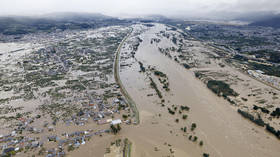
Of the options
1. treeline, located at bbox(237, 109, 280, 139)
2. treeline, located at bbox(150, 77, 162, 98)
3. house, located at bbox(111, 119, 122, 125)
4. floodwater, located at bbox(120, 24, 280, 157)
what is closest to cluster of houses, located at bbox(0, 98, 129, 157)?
house, located at bbox(111, 119, 122, 125)

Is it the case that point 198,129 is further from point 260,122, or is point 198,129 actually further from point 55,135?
point 55,135

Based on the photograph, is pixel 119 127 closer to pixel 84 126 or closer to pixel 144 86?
pixel 84 126

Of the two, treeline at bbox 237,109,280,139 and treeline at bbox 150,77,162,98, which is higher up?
treeline at bbox 150,77,162,98

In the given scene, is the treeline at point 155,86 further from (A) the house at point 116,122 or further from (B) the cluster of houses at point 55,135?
(A) the house at point 116,122

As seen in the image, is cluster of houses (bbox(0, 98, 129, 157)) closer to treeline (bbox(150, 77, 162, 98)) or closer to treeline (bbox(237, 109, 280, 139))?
A: treeline (bbox(150, 77, 162, 98))

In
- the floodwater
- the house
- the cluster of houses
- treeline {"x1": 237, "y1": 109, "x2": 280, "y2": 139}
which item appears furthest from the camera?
the house

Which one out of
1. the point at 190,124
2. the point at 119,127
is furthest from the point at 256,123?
the point at 119,127

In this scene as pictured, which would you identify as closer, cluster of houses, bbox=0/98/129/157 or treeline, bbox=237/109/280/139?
cluster of houses, bbox=0/98/129/157

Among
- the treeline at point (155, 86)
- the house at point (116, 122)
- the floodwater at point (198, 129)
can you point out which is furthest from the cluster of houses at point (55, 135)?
the treeline at point (155, 86)
